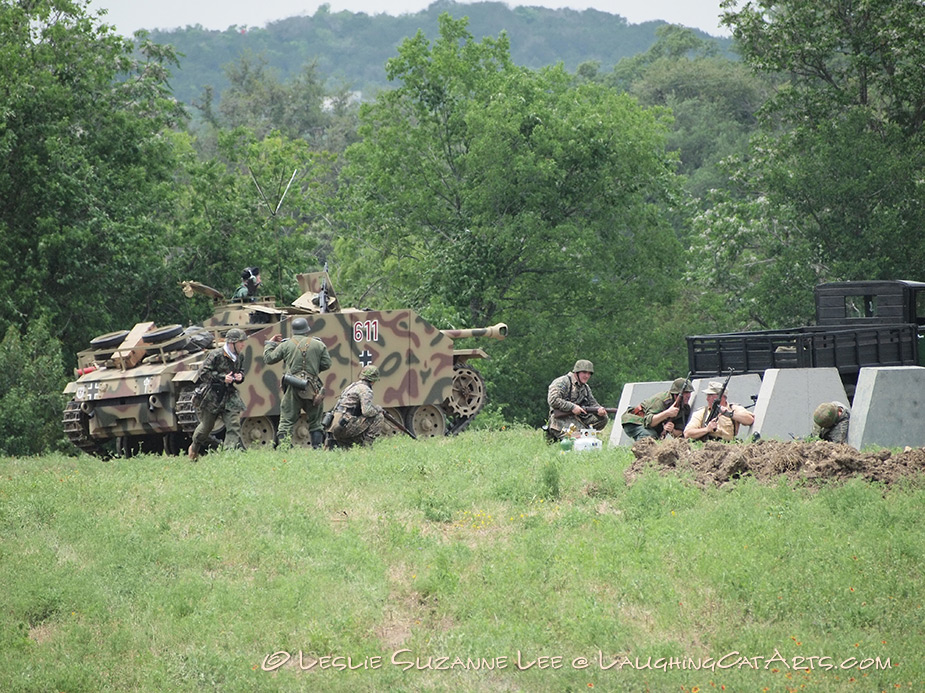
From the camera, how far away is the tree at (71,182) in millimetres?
25031

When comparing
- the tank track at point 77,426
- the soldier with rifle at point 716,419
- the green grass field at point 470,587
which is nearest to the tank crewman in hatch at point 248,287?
the tank track at point 77,426

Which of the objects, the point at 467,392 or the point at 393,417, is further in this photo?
the point at 467,392

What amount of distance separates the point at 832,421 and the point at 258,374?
27.7ft

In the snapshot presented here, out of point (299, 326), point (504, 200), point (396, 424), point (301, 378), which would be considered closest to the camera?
point (301, 378)

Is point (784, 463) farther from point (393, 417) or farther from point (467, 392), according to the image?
point (467, 392)

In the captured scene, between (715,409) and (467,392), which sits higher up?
(715,409)

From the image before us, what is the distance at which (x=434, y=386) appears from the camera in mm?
20891

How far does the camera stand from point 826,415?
13.6 meters

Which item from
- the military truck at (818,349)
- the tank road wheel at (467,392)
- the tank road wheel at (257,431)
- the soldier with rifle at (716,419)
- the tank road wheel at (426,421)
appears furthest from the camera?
the tank road wheel at (467,392)

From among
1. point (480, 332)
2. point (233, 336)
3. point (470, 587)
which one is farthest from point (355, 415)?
point (470, 587)

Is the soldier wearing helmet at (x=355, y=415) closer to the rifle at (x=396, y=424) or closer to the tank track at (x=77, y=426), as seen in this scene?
the rifle at (x=396, y=424)

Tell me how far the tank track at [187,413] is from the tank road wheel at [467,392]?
5484 millimetres

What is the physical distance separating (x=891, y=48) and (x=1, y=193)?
1904 centimetres

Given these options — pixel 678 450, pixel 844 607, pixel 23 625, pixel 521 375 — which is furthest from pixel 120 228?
pixel 844 607
